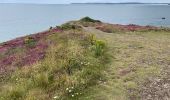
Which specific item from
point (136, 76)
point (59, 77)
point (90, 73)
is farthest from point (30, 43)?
point (136, 76)

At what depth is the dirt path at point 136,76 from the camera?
16.2 m

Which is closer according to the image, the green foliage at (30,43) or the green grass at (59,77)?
the green grass at (59,77)

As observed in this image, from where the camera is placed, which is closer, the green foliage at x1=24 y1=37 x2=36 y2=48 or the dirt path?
the dirt path

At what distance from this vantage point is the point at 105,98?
15727 millimetres

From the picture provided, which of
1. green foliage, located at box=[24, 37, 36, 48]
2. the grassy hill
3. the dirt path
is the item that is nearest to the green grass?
the grassy hill

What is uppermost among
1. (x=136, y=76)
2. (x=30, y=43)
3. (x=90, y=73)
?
(x=90, y=73)

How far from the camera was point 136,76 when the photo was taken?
1878cm

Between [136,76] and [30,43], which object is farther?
[30,43]

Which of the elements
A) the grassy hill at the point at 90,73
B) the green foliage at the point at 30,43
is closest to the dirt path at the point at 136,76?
the grassy hill at the point at 90,73

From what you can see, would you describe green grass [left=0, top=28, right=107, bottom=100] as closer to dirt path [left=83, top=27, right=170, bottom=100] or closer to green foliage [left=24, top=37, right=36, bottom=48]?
dirt path [left=83, top=27, right=170, bottom=100]

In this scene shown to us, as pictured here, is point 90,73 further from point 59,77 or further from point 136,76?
point 136,76

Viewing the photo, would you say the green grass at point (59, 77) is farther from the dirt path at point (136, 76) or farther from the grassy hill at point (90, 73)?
the dirt path at point (136, 76)

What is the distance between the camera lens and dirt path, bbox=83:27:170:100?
1619 cm

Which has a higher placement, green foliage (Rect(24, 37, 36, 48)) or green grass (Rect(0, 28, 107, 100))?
green grass (Rect(0, 28, 107, 100))
